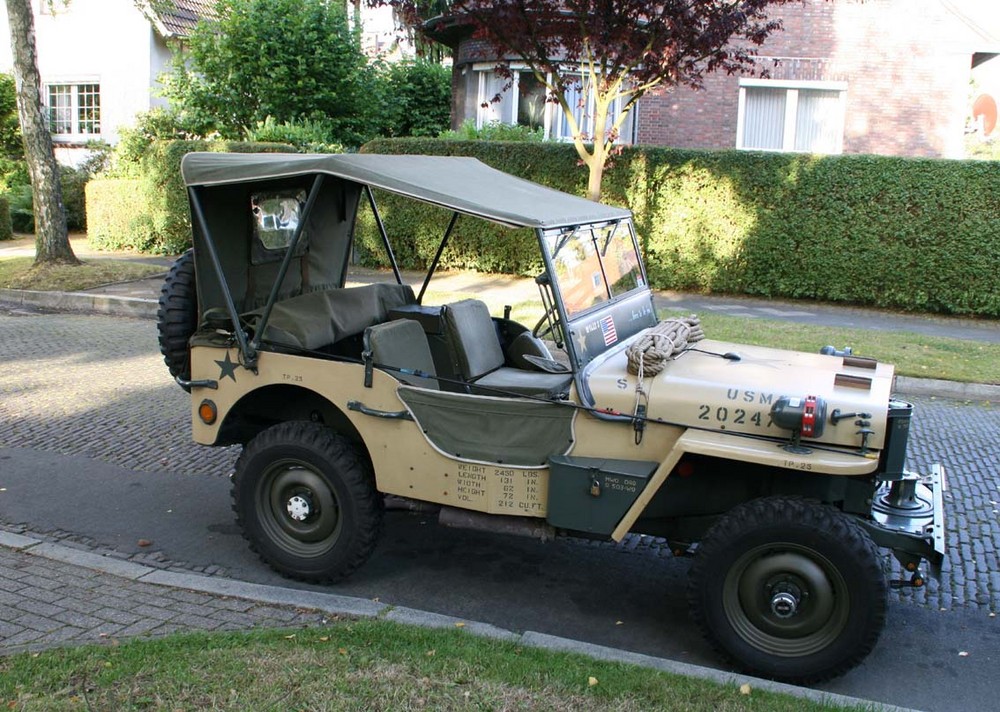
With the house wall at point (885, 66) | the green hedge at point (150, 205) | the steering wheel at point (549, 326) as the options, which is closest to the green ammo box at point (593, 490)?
the steering wheel at point (549, 326)

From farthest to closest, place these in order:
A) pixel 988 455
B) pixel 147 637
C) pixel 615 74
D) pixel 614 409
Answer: pixel 615 74 → pixel 988 455 → pixel 614 409 → pixel 147 637

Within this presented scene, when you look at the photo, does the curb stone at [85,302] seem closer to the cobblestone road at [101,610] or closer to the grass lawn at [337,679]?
the cobblestone road at [101,610]

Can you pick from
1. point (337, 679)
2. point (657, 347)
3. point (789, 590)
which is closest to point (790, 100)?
point (657, 347)

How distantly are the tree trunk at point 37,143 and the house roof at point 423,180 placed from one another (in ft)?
37.9

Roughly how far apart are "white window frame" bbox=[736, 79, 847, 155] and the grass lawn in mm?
16159

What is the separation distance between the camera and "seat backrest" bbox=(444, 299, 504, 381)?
524 centimetres

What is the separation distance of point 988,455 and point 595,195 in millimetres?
8075

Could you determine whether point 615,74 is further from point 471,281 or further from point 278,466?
point 278,466

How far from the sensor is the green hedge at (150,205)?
709 inches

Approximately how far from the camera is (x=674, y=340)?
5.02 meters

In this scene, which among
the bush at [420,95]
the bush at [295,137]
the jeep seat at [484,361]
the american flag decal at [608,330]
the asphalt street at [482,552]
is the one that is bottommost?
the asphalt street at [482,552]

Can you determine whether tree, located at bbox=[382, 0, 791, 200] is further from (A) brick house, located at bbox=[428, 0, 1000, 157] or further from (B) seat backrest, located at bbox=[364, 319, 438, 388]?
(B) seat backrest, located at bbox=[364, 319, 438, 388]

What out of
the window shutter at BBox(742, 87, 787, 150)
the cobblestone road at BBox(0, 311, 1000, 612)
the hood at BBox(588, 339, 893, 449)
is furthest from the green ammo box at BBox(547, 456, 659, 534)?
the window shutter at BBox(742, 87, 787, 150)

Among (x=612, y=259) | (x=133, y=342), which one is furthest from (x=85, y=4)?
(x=612, y=259)
